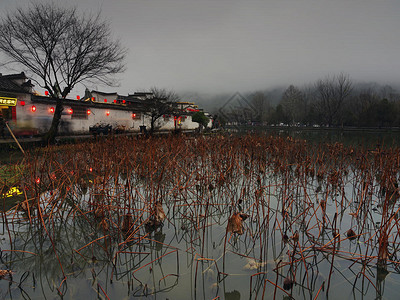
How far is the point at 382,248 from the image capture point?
257cm

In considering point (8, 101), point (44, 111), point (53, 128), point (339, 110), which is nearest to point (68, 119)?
point (44, 111)

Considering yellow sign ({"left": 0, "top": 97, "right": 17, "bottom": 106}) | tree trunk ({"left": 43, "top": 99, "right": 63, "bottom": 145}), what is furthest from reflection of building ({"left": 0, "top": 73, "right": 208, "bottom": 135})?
tree trunk ({"left": 43, "top": 99, "right": 63, "bottom": 145})

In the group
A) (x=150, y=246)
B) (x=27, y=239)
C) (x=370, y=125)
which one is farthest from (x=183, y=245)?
(x=370, y=125)

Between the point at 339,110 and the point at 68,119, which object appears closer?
the point at 68,119

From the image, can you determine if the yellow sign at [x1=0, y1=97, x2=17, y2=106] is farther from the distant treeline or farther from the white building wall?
the distant treeline

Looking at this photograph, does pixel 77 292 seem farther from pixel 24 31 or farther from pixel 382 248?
pixel 24 31

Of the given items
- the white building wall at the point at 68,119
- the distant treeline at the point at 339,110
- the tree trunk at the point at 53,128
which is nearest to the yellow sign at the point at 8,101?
the white building wall at the point at 68,119

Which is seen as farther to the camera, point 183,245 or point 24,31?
point 24,31

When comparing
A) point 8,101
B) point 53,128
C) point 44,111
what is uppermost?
point 8,101

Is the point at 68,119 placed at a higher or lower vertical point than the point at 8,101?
lower

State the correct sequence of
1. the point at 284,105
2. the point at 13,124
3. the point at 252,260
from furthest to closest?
1. the point at 284,105
2. the point at 13,124
3. the point at 252,260

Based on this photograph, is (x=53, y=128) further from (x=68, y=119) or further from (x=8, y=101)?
(x=68, y=119)

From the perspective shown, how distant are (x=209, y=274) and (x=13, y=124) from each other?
17.5 m

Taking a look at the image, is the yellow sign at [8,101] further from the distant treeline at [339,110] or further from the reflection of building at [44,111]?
the distant treeline at [339,110]
